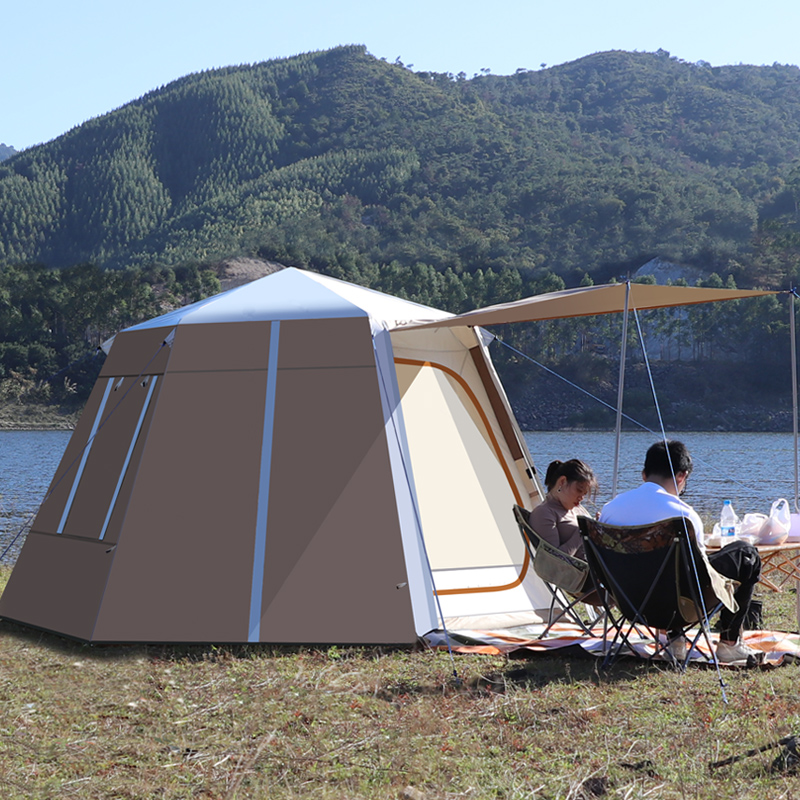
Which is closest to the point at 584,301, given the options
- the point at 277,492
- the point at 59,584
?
the point at 277,492

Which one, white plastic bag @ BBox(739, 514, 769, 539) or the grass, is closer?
the grass

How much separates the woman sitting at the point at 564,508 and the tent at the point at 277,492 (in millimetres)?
638

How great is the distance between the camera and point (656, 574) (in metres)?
4.02

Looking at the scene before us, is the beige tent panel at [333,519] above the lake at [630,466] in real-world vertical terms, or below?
above

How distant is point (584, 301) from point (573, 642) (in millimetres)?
1893

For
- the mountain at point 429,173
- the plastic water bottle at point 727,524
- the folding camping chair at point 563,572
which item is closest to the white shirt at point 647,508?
the folding camping chair at point 563,572

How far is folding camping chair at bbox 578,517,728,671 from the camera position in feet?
13.0

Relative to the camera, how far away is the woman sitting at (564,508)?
16.3 ft

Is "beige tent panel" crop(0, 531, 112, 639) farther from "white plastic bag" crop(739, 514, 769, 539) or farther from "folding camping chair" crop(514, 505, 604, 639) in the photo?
"white plastic bag" crop(739, 514, 769, 539)

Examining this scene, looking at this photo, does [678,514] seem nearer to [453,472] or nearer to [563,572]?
[563,572]

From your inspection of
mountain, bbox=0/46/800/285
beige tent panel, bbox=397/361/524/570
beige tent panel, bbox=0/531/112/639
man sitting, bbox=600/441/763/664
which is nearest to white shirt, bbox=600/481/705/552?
man sitting, bbox=600/441/763/664

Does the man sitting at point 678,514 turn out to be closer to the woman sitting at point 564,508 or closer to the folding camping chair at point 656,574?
the folding camping chair at point 656,574

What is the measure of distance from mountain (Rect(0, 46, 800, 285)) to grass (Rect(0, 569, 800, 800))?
62.4 meters

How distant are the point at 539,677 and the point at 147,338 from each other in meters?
3.06
